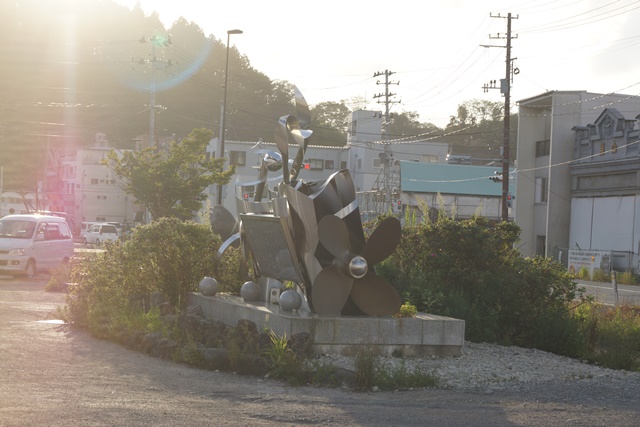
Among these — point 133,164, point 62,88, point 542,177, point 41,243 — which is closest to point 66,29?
point 62,88

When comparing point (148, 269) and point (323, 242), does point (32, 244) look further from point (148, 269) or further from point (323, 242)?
point (323, 242)

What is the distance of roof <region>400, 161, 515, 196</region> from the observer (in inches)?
2793

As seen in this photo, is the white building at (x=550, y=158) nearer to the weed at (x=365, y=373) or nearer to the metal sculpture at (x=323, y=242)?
the metal sculpture at (x=323, y=242)

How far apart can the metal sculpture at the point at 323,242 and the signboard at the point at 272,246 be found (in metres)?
0.02

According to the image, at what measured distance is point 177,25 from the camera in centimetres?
10638

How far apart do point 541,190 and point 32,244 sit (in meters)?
36.9

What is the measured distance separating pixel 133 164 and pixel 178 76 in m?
41.3

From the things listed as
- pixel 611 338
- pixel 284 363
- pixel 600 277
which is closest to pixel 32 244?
pixel 611 338

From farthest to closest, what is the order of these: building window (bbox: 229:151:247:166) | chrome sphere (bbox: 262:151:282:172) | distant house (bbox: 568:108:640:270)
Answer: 1. building window (bbox: 229:151:247:166)
2. distant house (bbox: 568:108:640:270)
3. chrome sphere (bbox: 262:151:282:172)

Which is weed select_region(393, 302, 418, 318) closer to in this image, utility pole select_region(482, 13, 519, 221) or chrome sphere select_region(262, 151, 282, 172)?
chrome sphere select_region(262, 151, 282, 172)

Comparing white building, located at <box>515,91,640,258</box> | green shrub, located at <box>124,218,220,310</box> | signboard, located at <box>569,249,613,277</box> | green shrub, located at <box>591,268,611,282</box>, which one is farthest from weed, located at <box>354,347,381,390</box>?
white building, located at <box>515,91,640,258</box>

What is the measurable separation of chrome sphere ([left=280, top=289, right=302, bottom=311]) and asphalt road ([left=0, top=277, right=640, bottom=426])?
214cm

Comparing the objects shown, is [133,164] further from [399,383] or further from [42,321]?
[399,383]

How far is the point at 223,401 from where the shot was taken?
10.1m
